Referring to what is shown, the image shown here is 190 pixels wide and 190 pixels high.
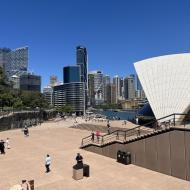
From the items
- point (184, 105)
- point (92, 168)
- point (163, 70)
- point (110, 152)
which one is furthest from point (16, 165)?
point (163, 70)

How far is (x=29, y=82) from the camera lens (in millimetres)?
194250

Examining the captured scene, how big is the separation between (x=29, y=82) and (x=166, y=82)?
550 ft

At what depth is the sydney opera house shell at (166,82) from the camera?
3378cm

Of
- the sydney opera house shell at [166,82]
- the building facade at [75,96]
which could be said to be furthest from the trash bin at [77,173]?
the building facade at [75,96]

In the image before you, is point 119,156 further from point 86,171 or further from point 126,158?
point 86,171

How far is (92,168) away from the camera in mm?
17156

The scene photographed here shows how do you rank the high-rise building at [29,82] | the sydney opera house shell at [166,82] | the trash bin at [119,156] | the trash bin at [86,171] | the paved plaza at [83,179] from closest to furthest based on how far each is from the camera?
the paved plaza at [83,179] < the trash bin at [86,171] < the trash bin at [119,156] < the sydney opera house shell at [166,82] < the high-rise building at [29,82]

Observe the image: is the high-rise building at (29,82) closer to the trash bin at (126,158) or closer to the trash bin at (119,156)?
the trash bin at (119,156)

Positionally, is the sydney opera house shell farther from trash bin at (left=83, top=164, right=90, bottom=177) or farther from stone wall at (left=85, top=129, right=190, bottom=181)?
trash bin at (left=83, top=164, right=90, bottom=177)

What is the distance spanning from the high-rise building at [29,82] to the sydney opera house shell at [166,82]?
15960 cm

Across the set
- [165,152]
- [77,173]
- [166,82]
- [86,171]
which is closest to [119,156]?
[165,152]

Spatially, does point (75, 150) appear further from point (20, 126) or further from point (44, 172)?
point (20, 126)

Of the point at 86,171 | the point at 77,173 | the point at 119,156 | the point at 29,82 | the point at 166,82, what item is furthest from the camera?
the point at 29,82

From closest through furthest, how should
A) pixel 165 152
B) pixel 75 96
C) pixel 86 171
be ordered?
1. pixel 86 171
2. pixel 165 152
3. pixel 75 96
